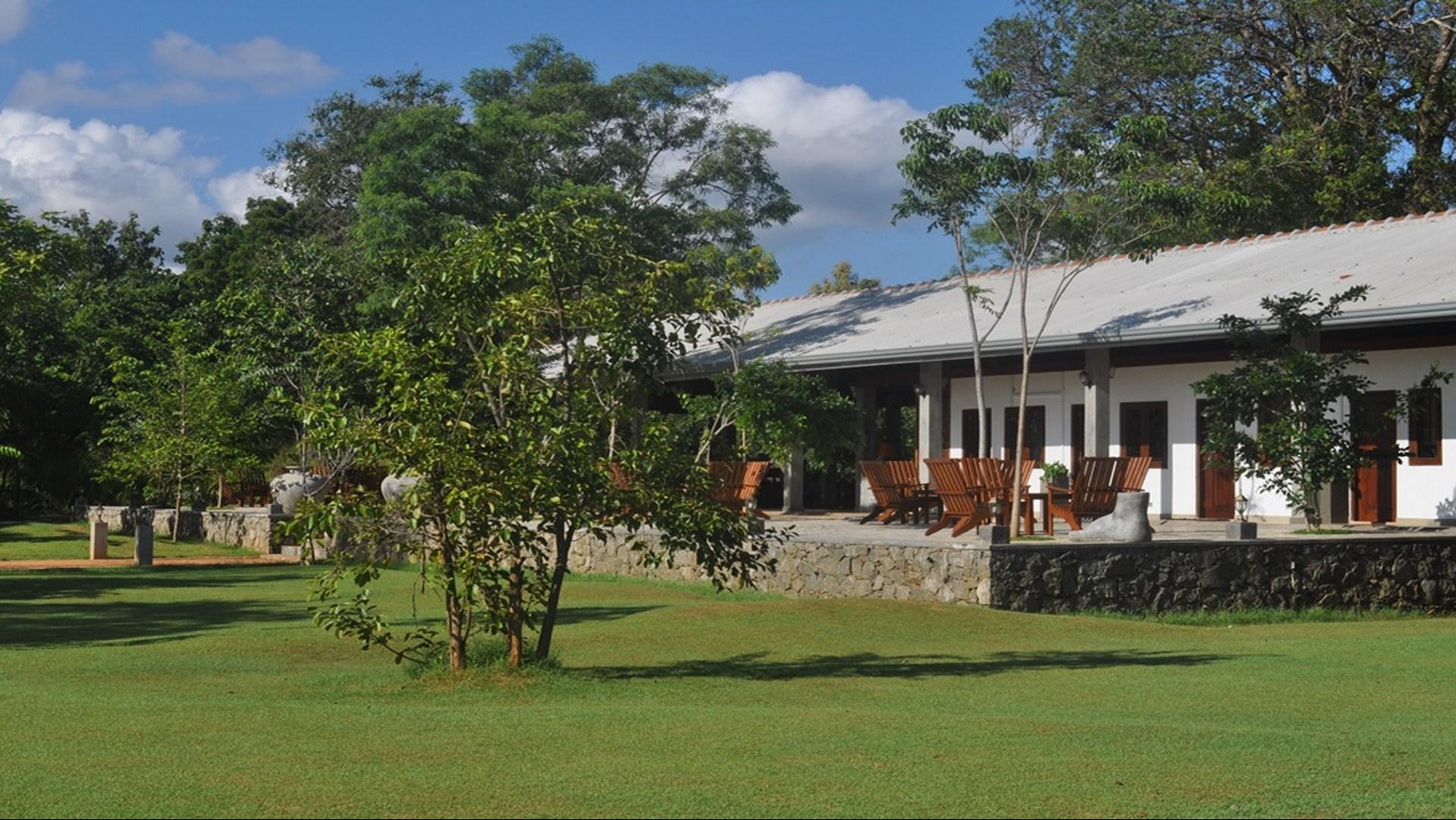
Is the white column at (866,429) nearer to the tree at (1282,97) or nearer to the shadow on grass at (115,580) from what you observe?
the tree at (1282,97)

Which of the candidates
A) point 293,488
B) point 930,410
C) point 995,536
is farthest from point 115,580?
point 930,410

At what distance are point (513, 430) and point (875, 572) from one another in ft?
23.5

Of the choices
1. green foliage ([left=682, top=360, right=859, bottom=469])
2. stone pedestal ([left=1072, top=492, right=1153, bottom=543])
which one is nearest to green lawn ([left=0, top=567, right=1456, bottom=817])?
stone pedestal ([left=1072, top=492, right=1153, bottom=543])

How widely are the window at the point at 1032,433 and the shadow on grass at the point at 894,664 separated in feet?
47.3

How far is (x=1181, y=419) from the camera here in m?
24.4

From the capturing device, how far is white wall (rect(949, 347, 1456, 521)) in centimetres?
2119

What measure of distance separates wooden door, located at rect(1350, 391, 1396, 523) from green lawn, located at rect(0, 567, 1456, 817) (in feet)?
14.6

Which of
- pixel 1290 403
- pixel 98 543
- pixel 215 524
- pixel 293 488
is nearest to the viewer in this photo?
pixel 1290 403

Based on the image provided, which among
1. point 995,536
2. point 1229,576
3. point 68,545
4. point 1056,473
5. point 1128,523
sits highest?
point 1056,473

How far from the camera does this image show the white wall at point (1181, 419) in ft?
69.5

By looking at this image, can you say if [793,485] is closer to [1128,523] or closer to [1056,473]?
[1056,473]

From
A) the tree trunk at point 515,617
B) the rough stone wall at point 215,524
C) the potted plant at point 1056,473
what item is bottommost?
the tree trunk at point 515,617

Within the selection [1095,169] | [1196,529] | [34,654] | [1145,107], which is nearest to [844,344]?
[1095,169]

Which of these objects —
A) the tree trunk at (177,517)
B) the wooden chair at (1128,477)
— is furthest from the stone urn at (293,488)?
the wooden chair at (1128,477)
